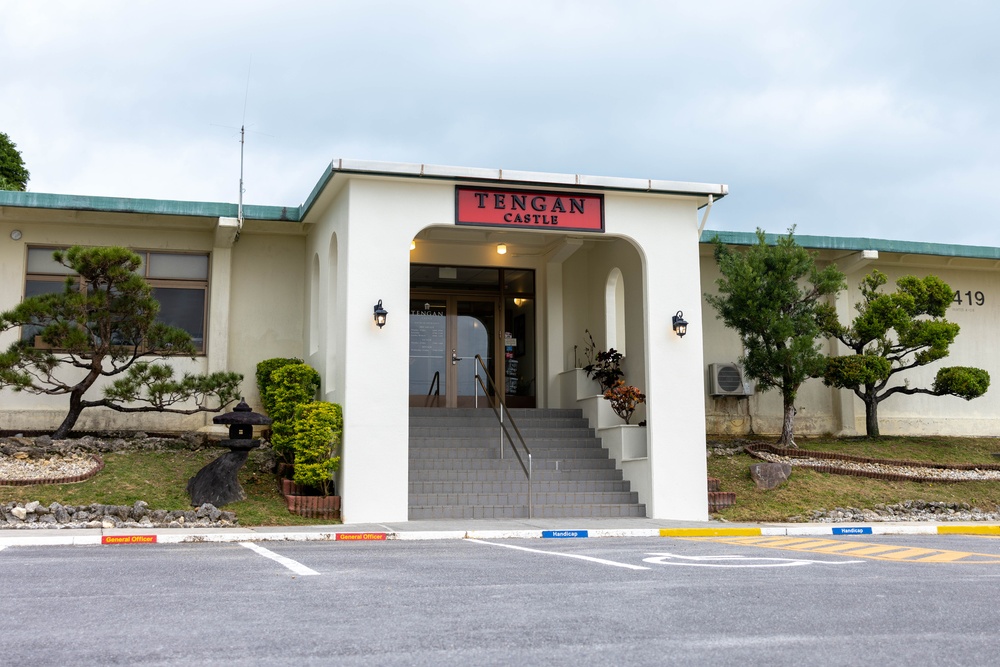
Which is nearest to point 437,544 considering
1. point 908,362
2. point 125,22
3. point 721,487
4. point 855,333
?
point 721,487

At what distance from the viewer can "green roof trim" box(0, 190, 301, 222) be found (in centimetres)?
1456

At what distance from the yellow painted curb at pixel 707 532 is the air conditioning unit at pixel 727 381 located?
252 inches

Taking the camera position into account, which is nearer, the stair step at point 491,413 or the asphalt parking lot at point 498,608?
the asphalt parking lot at point 498,608

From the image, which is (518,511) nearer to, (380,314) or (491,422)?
(491,422)

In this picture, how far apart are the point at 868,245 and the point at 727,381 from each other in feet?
12.0

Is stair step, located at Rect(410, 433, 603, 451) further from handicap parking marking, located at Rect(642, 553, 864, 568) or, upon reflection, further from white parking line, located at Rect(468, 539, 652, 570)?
handicap parking marking, located at Rect(642, 553, 864, 568)

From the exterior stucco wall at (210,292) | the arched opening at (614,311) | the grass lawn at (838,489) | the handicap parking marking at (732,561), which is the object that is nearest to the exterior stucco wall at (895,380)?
the grass lawn at (838,489)

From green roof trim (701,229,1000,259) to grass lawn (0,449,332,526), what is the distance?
879 cm

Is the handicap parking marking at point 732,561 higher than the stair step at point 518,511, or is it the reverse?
the stair step at point 518,511

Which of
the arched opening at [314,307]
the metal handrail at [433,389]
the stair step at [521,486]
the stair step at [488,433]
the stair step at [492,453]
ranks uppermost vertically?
the arched opening at [314,307]

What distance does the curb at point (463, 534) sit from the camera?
30.6ft

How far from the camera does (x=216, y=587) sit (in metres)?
5.93

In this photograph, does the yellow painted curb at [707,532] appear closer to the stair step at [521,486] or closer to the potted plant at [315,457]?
the stair step at [521,486]

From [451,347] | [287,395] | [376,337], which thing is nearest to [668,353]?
[376,337]
